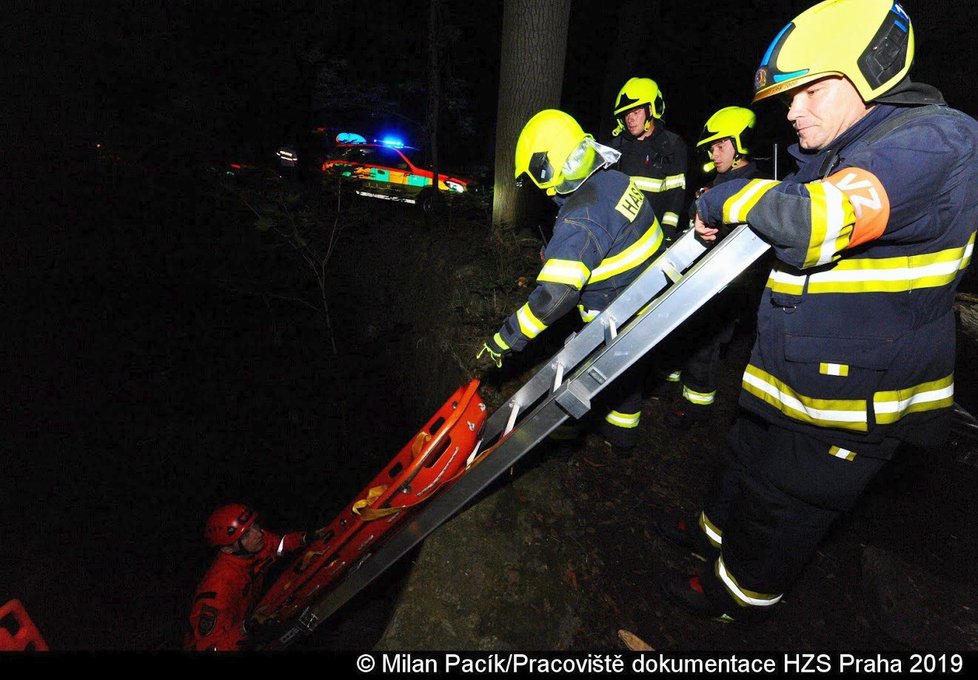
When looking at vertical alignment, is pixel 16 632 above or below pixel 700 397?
below

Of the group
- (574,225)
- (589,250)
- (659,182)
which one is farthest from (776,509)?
(659,182)

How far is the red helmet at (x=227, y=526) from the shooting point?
3.20 meters

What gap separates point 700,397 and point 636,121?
8.85ft

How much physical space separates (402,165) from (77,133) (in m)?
5.72

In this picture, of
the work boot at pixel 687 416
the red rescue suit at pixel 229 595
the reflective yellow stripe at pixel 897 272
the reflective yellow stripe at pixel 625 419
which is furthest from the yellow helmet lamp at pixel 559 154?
the red rescue suit at pixel 229 595

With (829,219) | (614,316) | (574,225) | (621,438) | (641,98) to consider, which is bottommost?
(621,438)

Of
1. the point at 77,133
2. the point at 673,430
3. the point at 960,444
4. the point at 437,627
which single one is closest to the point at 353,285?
the point at 77,133

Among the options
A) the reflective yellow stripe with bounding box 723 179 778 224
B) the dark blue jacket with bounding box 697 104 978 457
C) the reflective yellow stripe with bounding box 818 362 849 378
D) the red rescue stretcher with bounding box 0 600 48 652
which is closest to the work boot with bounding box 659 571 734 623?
the dark blue jacket with bounding box 697 104 978 457

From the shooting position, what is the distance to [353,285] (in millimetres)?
7676

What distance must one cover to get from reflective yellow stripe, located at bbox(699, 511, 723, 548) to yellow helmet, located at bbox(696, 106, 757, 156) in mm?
2796

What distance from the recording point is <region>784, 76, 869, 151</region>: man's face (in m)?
1.33

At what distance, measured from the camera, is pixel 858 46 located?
1.25 metres

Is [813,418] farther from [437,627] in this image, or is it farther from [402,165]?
[402,165]

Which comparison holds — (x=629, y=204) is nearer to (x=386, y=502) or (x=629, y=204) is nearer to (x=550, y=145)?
(x=550, y=145)
